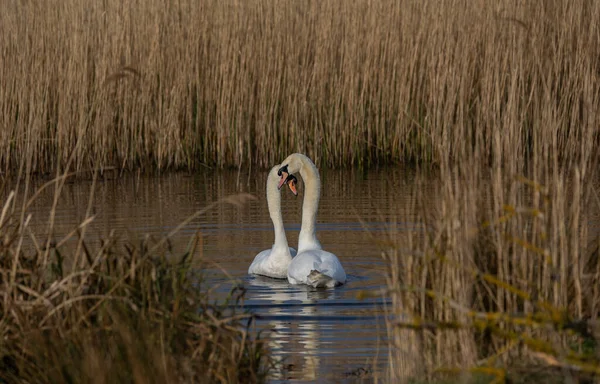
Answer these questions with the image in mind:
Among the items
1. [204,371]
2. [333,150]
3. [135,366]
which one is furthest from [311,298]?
[333,150]

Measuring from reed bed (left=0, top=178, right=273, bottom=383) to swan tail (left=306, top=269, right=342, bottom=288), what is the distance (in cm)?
229

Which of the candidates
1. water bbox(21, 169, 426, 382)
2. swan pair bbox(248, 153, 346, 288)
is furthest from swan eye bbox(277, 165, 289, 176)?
water bbox(21, 169, 426, 382)

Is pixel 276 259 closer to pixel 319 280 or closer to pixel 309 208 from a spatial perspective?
pixel 309 208

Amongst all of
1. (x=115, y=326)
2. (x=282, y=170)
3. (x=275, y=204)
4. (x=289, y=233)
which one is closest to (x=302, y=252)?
(x=275, y=204)

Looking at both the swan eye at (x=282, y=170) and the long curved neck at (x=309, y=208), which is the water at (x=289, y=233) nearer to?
the long curved neck at (x=309, y=208)

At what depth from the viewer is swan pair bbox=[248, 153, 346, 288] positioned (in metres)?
7.13

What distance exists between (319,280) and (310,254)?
0.94 feet

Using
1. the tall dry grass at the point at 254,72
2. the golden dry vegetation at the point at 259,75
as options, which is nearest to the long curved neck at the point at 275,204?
the golden dry vegetation at the point at 259,75

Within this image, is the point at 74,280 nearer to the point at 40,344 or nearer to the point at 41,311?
the point at 41,311

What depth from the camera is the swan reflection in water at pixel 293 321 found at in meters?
5.27

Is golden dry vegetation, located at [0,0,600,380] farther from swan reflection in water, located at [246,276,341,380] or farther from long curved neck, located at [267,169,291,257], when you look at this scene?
swan reflection in water, located at [246,276,341,380]

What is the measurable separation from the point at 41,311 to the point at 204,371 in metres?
0.81

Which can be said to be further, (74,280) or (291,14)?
(291,14)

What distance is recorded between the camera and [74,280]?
4.79 metres
